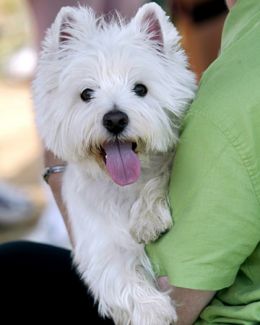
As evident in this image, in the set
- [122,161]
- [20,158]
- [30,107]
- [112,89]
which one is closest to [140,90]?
[112,89]

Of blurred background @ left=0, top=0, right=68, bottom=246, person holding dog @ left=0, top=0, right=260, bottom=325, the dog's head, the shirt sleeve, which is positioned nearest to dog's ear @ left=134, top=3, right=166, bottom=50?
the dog's head

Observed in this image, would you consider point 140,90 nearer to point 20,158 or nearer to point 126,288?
point 126,288

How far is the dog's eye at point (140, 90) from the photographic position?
181cm

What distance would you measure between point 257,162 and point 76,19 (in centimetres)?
59

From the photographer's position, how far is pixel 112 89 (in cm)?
180

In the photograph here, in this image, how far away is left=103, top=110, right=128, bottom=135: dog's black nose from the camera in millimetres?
1692

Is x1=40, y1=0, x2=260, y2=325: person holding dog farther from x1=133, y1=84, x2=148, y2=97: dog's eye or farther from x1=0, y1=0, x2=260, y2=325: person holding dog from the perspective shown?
x1=133, y1=84, x2=148, y2=97: dog's eye

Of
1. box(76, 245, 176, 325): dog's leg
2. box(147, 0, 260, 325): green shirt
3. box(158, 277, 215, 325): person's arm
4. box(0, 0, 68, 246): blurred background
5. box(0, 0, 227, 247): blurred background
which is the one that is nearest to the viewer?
box(147, 0, 260, 325): green shirt

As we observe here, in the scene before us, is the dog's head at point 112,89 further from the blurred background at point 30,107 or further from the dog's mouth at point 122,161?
the blurred background at point 30,107

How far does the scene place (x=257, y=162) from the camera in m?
1.50

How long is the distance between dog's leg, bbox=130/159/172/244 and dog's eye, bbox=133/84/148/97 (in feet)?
0.59

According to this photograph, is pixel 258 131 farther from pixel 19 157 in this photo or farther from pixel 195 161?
pixel 19 157

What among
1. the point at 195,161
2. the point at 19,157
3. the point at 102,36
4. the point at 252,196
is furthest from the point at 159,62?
the point at 19,157

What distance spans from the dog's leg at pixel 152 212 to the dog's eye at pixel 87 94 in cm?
23
